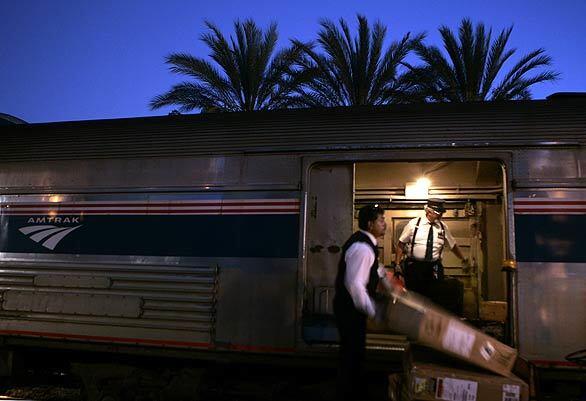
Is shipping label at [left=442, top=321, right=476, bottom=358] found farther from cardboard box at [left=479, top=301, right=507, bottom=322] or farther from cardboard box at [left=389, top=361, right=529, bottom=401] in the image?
cardboard box at [left=479, top=301, right=507, bottom=322]

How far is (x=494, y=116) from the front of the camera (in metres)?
4.43

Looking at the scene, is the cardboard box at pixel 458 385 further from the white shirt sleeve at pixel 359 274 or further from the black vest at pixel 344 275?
the black vest at pixel 344 275

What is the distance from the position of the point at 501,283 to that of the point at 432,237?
1730 mm

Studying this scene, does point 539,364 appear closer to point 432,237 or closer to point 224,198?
point 432,237

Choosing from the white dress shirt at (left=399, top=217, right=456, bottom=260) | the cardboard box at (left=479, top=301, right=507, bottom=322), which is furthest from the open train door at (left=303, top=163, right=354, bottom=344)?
the cardboard box at (left=479, top=301, right=507, bottom=322)

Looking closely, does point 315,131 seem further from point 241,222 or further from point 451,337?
point 451,337

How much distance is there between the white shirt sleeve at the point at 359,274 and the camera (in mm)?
3391

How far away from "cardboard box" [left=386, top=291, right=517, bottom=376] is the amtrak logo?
139 inches

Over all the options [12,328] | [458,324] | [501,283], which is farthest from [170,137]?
[501,283]

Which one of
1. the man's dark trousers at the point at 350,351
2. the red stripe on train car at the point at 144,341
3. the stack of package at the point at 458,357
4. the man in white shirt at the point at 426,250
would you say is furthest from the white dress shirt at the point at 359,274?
the man in white shirt at the point at 426,250

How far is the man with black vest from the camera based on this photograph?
3.45m

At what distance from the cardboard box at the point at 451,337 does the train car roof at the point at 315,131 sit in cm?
185

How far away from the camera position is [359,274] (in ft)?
11.3

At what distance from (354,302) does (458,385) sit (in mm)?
828
